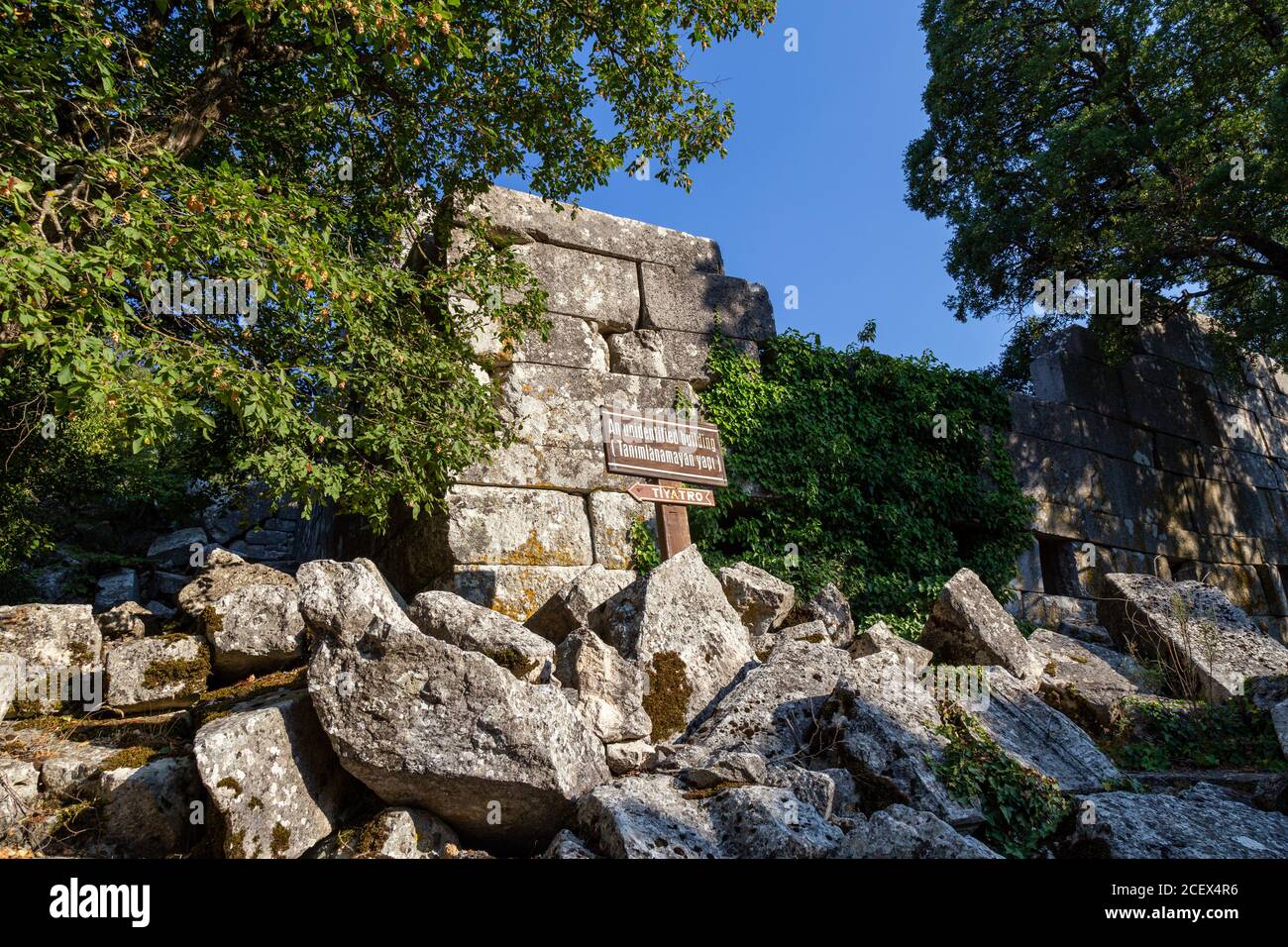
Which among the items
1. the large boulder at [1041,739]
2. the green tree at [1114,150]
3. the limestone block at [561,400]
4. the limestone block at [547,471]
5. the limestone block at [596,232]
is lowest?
the large boulder at [1041,739]

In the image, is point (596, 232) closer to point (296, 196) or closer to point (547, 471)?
point (547, 471)

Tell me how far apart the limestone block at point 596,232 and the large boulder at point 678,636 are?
3.65 m

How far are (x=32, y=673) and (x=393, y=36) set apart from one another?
14.1ft

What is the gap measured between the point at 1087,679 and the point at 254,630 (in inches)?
238

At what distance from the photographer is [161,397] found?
13.9ft

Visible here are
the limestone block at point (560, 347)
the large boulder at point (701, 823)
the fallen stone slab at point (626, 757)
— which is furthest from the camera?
the limestone block at point (560, 347)

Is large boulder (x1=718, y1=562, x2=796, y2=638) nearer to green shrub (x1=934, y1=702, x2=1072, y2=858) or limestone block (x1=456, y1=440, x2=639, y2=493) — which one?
limestone block (x1=456, y1=440, x2=639, y2=493)

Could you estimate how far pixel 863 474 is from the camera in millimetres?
8922

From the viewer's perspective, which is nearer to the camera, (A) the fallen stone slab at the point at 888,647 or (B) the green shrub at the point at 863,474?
(A) the fallen stone slab at the point at 888,647

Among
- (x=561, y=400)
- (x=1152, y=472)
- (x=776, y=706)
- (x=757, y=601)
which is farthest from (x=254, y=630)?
(x=1152, y=472)

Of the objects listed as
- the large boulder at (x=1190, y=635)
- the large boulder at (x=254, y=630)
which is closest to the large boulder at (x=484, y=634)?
the large boulder at (x=254, y=630)

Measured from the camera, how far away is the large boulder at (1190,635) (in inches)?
256

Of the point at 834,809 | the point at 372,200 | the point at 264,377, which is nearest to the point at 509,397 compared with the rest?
the point at 372,200

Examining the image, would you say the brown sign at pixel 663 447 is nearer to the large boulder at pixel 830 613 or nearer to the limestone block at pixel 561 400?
the limestone block at pixel 561 400
